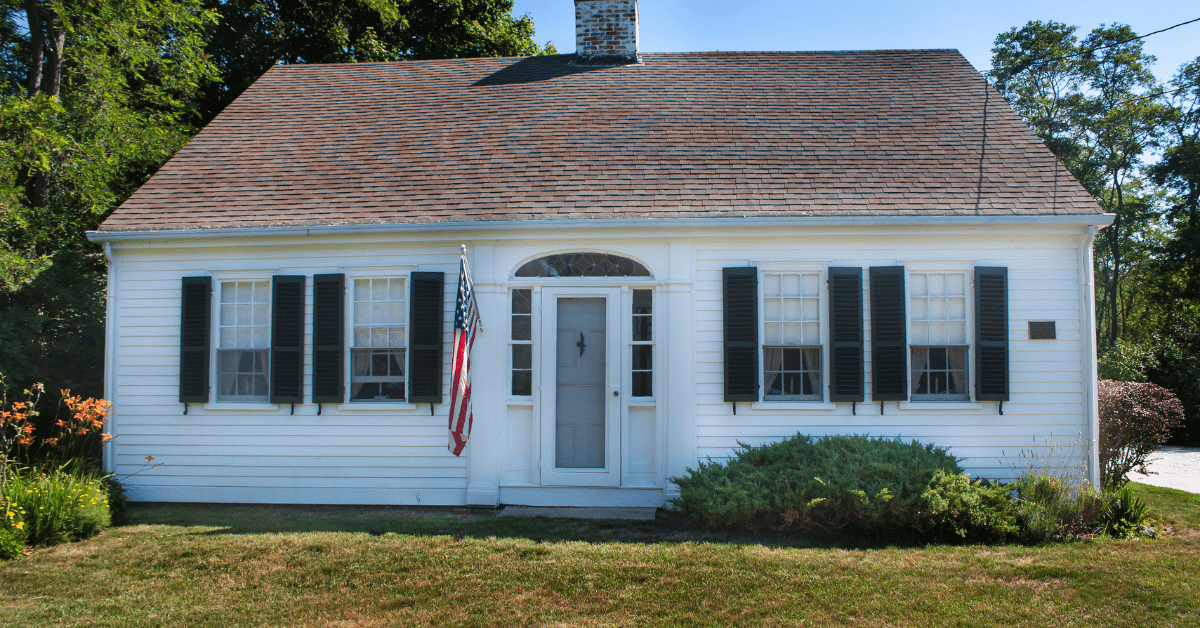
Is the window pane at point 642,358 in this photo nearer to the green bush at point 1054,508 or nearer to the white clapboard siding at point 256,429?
the white clapboard siding at point 256,429

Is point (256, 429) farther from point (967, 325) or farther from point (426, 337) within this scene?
point (967, 325)

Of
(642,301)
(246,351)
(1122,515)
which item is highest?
(642,301)

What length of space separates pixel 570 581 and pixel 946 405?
432 centimetres

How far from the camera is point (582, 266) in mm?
6973

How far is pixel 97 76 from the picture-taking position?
10328 mm

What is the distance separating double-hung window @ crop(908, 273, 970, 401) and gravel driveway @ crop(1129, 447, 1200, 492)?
10.3ft

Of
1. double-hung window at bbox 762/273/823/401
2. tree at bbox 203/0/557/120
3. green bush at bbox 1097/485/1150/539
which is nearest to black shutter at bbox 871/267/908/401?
double-hung window at bbox 762/273/823/401

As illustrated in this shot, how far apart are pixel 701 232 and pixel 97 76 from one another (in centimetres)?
1000

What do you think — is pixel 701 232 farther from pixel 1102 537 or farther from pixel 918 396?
pixel 1102 537

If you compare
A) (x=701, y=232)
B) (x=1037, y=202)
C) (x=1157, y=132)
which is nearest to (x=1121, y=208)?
(x=1157, y=132)

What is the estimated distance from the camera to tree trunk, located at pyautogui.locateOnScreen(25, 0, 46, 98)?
34.0 feet

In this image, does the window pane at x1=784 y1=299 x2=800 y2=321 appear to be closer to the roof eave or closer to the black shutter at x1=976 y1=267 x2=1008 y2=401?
the roof eave

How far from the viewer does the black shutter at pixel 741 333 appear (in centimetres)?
666

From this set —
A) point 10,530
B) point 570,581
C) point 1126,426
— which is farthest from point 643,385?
point 10,530
